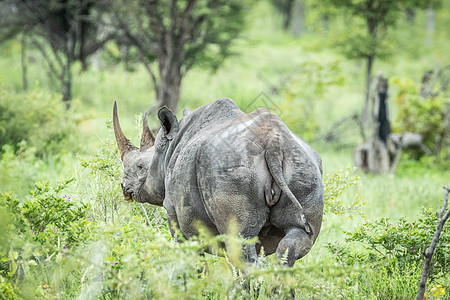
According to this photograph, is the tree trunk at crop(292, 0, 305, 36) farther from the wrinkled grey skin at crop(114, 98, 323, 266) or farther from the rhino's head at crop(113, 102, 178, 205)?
the wrinkled grey skin at crop(114, 98, 323, 266)

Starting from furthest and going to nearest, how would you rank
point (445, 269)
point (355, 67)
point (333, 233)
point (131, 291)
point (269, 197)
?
point (355, 67) < point (333, 233) < point (445, 269) < point (269, 197) < point (131, 291)

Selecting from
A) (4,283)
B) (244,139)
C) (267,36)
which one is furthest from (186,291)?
(267,36)

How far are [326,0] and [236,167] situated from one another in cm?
1403

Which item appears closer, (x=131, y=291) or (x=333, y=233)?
(x=131, y=291)

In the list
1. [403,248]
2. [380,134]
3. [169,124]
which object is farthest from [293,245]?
[380,134]

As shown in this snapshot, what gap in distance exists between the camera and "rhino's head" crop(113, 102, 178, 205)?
511cm

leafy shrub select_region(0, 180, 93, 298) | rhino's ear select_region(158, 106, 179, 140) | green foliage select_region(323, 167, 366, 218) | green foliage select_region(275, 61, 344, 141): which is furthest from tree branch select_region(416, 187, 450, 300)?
green foliage select_region(275, 61, 344, 141)

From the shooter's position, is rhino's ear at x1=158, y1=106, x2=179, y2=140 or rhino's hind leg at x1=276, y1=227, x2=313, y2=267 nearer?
rhino's hind leg at x1=276, y1=227, x2=313, y2=267

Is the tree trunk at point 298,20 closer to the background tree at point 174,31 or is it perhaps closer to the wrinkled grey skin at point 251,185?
the background tree at point 174,31

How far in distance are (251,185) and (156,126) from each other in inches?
401

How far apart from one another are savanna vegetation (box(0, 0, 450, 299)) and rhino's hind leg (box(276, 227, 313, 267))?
0.14 m

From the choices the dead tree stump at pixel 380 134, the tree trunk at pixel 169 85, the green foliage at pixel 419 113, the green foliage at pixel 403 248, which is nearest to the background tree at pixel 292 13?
the tree trunk at pixel 169 85

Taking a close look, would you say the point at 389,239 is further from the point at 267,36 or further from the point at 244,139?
the point at 267,36

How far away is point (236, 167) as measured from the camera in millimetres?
4195
